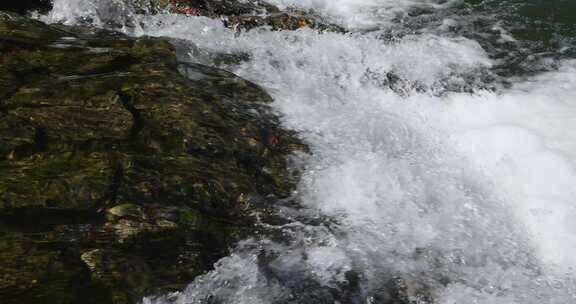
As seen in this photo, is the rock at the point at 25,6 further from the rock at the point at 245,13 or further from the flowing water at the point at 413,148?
the rock at the point at 245,13

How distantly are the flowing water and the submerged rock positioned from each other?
0.30m

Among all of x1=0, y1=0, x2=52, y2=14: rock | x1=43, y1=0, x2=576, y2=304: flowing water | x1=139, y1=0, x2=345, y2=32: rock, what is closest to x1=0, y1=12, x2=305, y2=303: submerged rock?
x1=43, y1=0, x2=576, y2=304: flowing water

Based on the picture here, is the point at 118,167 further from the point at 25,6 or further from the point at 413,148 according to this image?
the point at 25,6

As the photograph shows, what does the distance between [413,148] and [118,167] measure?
11.3ft

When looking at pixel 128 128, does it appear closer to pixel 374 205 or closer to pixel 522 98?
pixel 374 205

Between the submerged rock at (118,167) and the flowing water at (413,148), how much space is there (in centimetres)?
30

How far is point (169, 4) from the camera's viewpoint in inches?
338

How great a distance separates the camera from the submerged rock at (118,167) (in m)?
3.83

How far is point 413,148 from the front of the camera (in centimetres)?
629

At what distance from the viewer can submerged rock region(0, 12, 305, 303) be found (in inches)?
151

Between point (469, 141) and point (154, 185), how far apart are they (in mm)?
4164

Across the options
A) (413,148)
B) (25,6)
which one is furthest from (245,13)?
(413,148)

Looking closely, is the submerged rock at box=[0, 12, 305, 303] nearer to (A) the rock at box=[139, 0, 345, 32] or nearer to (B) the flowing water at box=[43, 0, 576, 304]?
(B) the flowing water at box=[43, 0, 576, 304]

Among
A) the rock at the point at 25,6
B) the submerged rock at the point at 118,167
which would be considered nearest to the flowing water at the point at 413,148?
the rock at the point at 25,6
